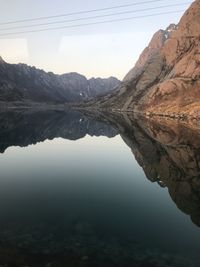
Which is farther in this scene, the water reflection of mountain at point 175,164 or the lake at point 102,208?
the water reflection of mountain at point 175,164

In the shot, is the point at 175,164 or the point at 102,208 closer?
the point at 102,208

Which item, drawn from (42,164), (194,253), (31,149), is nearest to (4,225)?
(194,253)

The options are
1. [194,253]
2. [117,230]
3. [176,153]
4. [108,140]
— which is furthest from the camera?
[108,140]

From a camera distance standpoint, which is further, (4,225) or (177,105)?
(177,105)

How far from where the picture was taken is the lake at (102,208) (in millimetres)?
23344

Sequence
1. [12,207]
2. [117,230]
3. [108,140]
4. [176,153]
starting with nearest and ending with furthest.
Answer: [117,230] < [12,207] < [176,153] < [108,140]

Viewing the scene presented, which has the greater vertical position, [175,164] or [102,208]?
[175,164]

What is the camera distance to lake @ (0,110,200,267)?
23344 mm

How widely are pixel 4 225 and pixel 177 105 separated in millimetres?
163873

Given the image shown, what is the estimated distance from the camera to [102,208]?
3394 centimetres

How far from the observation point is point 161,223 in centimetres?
2977

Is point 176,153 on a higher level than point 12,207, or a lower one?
higher

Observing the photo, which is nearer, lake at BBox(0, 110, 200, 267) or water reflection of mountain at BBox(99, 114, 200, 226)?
lake at BBox(0, 110, 200, 267)

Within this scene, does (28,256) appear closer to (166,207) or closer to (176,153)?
(166,207)
